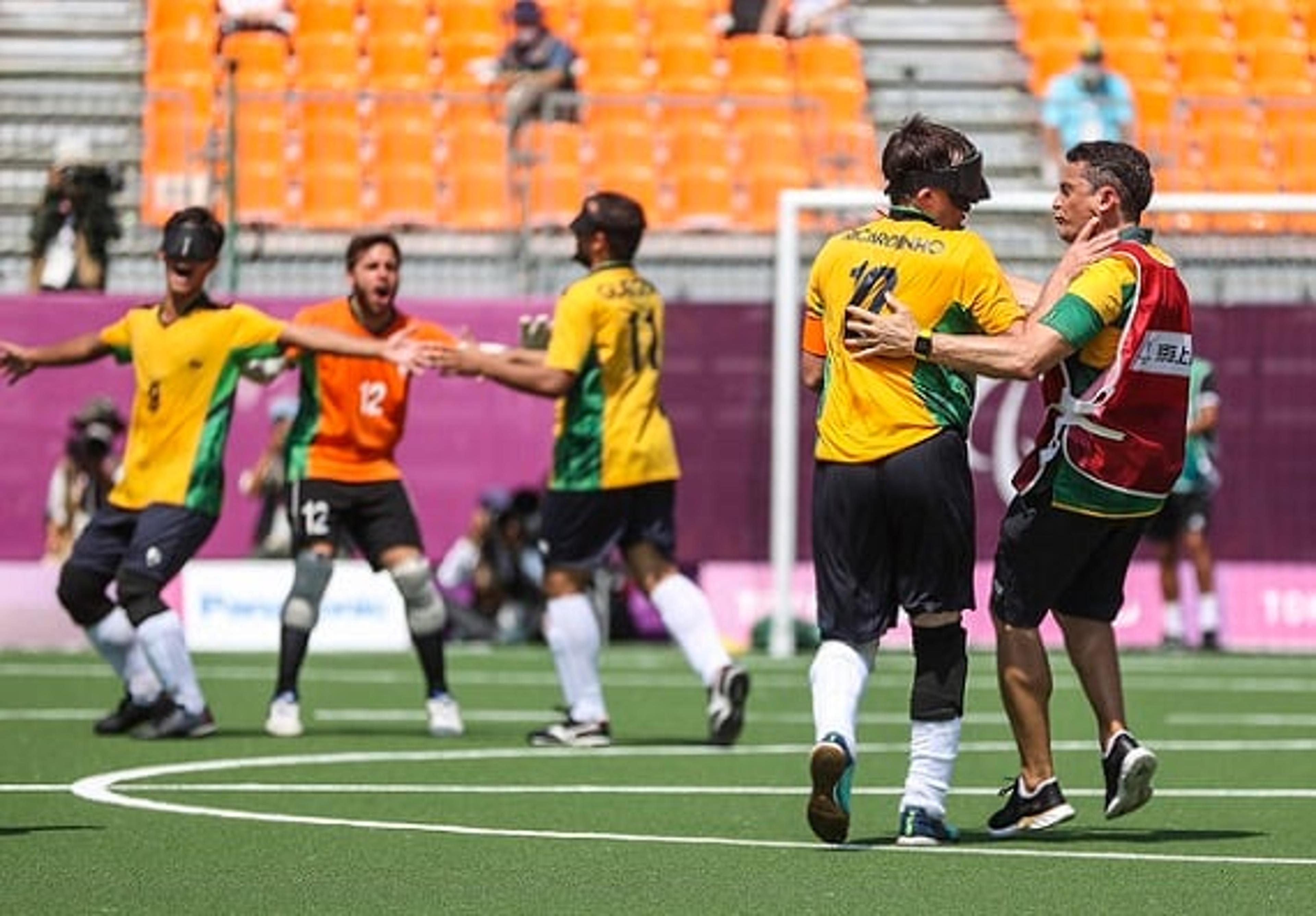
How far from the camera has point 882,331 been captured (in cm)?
938

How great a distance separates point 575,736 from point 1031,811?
3941 mm

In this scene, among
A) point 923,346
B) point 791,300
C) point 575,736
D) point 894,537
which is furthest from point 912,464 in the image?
point 791,300

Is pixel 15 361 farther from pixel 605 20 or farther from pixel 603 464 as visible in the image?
pixel 605 20

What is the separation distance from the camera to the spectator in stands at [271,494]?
70.5 feet

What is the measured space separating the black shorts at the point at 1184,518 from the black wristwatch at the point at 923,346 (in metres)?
12.1

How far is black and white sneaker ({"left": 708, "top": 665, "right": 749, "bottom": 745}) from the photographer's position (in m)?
13.3

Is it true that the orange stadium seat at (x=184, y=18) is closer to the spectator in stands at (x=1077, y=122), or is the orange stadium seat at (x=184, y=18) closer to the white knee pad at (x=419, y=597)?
the spectator in stands at (x=1077, y=122)

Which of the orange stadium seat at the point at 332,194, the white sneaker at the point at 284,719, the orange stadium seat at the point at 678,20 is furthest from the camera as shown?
the orange stadium seat at the point at 678,20

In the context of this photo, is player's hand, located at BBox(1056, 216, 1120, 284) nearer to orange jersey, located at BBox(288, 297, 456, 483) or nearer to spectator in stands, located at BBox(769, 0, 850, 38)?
orange jersey, located at BBox(288, 297, 456, 483)

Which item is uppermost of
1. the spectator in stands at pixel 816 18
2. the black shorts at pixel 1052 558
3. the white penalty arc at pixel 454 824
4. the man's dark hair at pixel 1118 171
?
the spectator in stands at pixel 816 18

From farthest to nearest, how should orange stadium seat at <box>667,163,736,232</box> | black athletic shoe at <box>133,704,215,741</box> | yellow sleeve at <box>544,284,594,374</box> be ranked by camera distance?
1. orange stadium seat at <box>667,163,736,232</box>
2. black athletic shoe at <box>133,704,215,741</box>
3. yellow sleeve at <box>544,284,594,374</box>

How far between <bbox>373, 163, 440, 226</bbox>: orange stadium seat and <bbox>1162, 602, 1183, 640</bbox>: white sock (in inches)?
231

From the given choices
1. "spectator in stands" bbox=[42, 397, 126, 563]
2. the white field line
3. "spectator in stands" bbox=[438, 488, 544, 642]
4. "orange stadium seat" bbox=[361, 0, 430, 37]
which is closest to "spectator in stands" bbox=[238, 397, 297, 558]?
"spectator in stands" bbox=[42, 397, 126, 563]

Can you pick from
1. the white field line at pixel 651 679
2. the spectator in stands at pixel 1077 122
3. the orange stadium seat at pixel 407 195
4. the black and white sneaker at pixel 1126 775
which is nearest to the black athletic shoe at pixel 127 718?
the white field line at pixel 651 679
